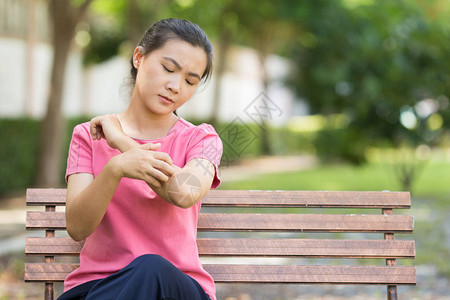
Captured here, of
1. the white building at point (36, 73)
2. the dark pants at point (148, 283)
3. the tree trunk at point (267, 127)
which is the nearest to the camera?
the dark pants at point (148, 283)

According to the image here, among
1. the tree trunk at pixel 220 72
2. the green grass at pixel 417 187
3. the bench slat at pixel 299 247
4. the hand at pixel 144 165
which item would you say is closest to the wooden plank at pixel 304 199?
the bench slat at pixel 299 247

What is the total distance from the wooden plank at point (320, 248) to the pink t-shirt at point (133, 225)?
51 cm

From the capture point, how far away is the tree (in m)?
11.3

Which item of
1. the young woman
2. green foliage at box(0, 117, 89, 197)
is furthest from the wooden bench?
green foliage at box(0, 117, 89, 197)

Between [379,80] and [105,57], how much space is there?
6.79 meters

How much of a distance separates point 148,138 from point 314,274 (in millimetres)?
970

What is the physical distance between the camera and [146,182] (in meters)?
2.20

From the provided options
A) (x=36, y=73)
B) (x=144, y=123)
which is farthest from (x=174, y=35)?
(x=36, y=73)

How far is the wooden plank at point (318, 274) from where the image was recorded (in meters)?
2.86

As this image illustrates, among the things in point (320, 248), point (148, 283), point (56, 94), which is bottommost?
point (148, 283)

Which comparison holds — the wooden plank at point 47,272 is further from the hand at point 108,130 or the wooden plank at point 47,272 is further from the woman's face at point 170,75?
the woman's face at point 170,75

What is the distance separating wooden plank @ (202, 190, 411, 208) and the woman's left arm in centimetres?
57

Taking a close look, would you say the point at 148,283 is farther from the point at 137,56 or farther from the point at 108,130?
the point at 137,56

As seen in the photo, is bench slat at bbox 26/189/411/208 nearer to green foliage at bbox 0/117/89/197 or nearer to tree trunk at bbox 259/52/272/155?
green foliage at bbox 0/117/89/197
